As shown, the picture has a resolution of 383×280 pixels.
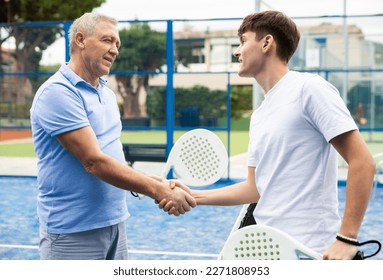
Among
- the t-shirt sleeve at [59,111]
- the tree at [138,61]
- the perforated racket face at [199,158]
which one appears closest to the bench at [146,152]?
the tree at [138,61]

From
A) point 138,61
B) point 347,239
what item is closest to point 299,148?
point 347,239

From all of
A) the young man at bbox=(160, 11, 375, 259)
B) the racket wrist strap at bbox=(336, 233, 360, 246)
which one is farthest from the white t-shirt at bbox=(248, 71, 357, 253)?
the racket wrist strap at bbox=(336, 233, 360, 246)

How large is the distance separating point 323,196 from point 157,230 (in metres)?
4.21

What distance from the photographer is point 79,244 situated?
7.38 feet

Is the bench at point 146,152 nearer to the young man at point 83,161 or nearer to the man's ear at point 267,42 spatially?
the young man at point 83,161

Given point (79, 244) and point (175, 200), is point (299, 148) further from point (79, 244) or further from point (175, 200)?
point (79, 244)

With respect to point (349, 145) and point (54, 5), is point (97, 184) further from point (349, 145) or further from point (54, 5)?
point (54, 5)

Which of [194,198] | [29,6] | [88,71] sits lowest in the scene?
[194,198]

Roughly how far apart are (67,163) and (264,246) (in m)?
0.97

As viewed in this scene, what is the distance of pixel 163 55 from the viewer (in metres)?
17.1

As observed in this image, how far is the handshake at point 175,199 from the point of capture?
93.4 inches

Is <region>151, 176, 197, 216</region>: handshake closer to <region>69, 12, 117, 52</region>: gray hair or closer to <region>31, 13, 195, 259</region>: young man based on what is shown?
<region>31, 13, 195, 259</region>: young man
